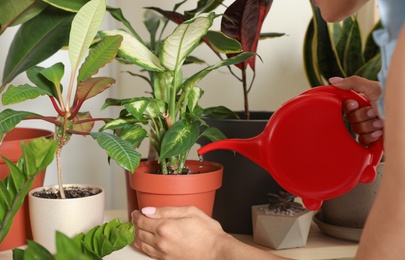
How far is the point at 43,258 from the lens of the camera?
26.9 inches

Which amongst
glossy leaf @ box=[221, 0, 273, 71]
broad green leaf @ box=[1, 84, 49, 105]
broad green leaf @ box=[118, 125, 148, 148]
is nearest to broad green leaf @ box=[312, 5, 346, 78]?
glossy leaf @ box=[221, 0, 273, 71]

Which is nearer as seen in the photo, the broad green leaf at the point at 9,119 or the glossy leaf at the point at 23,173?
the glossy leaf at the point at 23,173

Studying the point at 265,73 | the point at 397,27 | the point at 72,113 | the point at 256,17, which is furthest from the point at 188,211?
the point at 265,73

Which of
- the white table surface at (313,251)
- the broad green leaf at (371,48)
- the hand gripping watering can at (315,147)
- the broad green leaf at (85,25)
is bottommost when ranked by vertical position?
the white table surface at (313,251)

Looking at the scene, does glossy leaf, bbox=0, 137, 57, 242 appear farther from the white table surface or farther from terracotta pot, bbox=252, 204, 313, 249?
terracotta pot, bbox=252, 204, 313, 249

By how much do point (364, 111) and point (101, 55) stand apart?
1.29ft

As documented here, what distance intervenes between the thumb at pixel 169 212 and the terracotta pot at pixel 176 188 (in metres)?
0.02

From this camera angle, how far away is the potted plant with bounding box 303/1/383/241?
1.04 metres

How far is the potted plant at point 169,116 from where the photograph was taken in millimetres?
875

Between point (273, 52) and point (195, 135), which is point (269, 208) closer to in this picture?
point (195, 135)

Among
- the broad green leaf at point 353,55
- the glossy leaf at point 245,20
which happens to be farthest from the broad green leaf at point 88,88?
the broad green leaf at point 353,55

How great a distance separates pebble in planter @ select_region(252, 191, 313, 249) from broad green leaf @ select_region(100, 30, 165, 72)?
30 cm

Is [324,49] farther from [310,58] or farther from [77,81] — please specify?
[77,81]

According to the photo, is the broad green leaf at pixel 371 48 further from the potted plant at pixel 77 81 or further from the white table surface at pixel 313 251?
the potted plant at pixel 77 81
